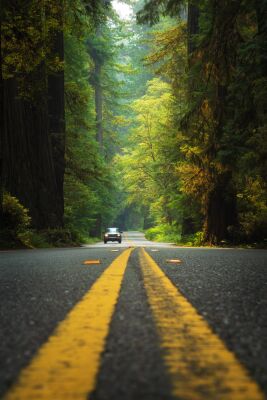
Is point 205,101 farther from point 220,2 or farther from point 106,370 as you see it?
point 106,370

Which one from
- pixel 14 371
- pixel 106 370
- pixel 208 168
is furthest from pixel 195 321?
pixel 208 168

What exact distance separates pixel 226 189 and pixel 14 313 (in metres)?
14.1

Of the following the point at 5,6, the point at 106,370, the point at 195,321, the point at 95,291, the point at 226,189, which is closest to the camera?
the point at 106,370

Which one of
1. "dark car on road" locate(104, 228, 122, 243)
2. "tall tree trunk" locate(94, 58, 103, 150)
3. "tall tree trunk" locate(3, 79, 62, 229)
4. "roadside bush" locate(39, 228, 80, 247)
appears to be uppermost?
"tall tree trunk" locate(94, 58, 103, 150)

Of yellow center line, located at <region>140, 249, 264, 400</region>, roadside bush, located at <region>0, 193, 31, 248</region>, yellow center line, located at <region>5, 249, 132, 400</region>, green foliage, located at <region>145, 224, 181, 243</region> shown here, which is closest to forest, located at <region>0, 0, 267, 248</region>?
roadside bush, located at <region>0, 193, 31, 248</region>

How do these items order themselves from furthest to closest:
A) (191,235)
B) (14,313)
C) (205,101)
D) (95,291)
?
1. (191,235)
2. (205,101)
3. (95,291)
4. (14,313)

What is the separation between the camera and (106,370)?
1.49m

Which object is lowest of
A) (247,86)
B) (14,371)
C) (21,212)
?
(14,371)

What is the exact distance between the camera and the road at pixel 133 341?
132 centimetres

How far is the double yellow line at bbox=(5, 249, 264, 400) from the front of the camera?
1.27 metres

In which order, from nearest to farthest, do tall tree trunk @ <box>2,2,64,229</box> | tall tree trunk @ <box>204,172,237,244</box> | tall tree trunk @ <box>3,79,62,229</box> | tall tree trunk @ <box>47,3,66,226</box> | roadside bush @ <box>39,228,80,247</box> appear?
tall tree trunk @ <box>2,2,64,229</box>
tall tree trunk @ <box>3,79,62,229</box>
roadside bush @ <box>39,228,80,247</box>
tall tree trunk @ <box>204,172,237,244</box>
tall tree trunk @ <box>47,3,66,226</box>

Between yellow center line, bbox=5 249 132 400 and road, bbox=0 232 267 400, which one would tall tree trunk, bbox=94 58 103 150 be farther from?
yellow center line, bbox=5 249 132 400

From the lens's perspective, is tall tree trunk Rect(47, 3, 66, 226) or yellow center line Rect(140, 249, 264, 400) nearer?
yellow center line Rect(140, 249, 264, 400)

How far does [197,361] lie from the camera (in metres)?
1.58
